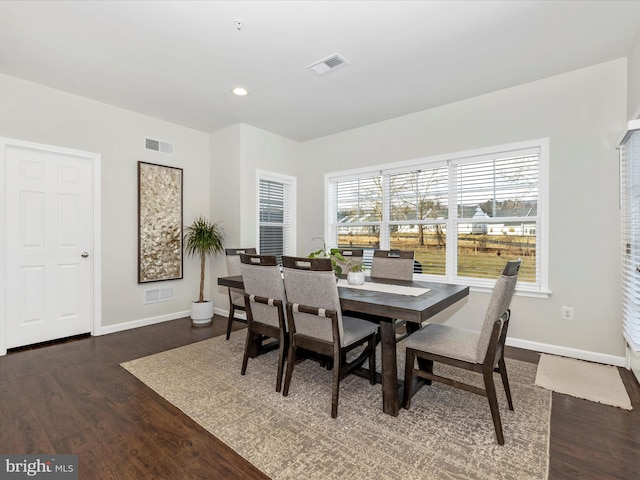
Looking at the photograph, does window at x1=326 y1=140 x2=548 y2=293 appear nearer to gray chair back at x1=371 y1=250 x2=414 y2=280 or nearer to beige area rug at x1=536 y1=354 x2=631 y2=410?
beige area rug at x1=536 y1=354 x2=631 y2=410

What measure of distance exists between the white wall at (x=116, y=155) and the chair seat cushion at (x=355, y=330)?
3072 millimetres

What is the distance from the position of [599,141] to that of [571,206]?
63 centimetres

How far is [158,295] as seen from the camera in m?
4.33

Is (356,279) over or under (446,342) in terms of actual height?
over

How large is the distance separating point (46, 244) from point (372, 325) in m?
3.61

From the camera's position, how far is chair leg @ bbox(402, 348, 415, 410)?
81.7 inches

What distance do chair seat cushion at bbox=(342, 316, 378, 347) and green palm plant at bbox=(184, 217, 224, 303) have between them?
2612mm

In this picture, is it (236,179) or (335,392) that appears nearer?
(335,392)

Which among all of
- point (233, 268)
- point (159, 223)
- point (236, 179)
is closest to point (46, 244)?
point (159, 223)

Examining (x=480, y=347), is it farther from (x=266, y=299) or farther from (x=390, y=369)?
(x=266, y=299)

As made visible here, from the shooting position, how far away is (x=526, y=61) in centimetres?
288

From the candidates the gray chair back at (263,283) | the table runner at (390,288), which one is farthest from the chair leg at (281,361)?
the table runner at (390,288)

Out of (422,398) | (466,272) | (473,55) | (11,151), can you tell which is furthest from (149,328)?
(473,55)

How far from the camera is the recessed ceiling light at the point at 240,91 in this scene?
3.43 m
